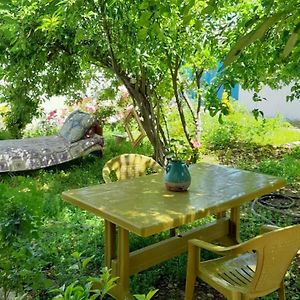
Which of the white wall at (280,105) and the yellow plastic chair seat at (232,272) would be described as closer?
the yellow plastic chair seat at (232,272)

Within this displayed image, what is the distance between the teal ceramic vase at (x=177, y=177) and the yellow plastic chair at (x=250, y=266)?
0.48 meters

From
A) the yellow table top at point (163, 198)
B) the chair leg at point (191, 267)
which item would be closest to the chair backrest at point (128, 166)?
the yellow table top at point (163, 198)

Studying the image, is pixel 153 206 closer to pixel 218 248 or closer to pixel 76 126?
pixel 218 248

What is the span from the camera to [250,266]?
8.35 ft

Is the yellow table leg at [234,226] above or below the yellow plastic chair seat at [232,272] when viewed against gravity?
below

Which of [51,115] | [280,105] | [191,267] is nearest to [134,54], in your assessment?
[191,267]

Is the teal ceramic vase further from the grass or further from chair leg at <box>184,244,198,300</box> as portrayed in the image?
the grass

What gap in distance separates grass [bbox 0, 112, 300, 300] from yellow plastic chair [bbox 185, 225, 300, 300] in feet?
1.69

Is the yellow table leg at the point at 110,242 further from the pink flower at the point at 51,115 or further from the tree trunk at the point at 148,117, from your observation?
the pink flower at the point at 51,115

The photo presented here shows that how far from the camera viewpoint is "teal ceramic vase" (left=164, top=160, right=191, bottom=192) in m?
2.82

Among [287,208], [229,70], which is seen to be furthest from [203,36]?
[287,208]

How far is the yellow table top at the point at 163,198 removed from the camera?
2338 mm

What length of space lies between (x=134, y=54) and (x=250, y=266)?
8.07ft

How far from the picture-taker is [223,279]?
235cm
